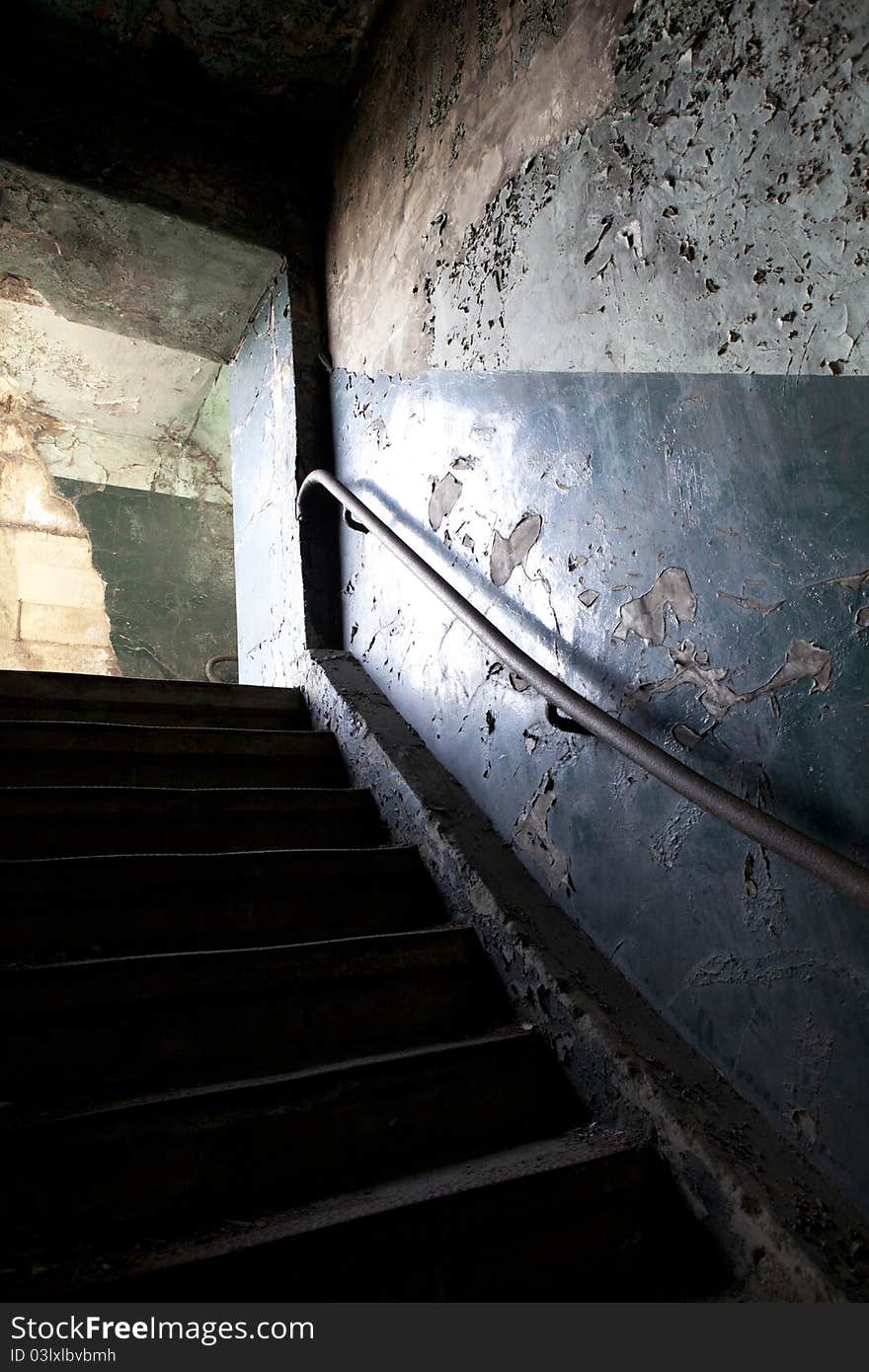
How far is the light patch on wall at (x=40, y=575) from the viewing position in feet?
18.2

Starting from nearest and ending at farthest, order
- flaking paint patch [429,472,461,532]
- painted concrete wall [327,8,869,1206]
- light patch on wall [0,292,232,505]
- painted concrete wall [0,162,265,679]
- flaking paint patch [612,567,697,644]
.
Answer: painted concrete wall [327,8,869,1206]
flaking paint patch [612,567,697,644]
flaking paint patch [429,472,461,532]
light patch on wall [0,292,232,505]
painted concrete wall [0,162,265,679]

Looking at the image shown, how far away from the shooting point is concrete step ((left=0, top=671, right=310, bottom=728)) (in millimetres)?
2504

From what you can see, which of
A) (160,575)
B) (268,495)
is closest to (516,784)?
(268,495)

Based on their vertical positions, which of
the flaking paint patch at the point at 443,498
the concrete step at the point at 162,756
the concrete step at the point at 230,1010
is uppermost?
the flaking paint patch at the point at 443,498

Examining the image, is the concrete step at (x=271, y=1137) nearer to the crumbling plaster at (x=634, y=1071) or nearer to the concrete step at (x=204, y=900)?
the crumbling plaster at (x=634, y=1071)

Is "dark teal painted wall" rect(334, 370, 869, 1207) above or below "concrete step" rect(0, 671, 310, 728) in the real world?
below

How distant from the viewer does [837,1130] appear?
4.09ft

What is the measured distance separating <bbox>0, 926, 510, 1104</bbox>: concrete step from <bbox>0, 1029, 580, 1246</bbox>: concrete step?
113 mm

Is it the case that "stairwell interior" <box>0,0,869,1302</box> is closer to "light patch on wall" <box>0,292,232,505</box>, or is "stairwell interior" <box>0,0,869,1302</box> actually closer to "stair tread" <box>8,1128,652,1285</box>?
"stair tread" <box>8,1128,652,1285</box>

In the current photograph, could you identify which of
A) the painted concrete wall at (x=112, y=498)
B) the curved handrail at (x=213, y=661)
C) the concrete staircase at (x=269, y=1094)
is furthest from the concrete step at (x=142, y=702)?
the curved handrail at (x=213, y=661)

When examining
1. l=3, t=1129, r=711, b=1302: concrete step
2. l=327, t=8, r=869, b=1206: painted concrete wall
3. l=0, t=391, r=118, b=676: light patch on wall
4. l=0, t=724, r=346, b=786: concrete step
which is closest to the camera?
l=3, t=1129, r=711, b=1302: concrete step

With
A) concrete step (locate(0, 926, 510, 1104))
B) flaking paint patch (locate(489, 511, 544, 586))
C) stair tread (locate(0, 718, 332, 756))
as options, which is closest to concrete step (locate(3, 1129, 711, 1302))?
concrete step (locate(0, 926, 510, 1104))

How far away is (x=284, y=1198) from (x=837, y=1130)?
832 mm
